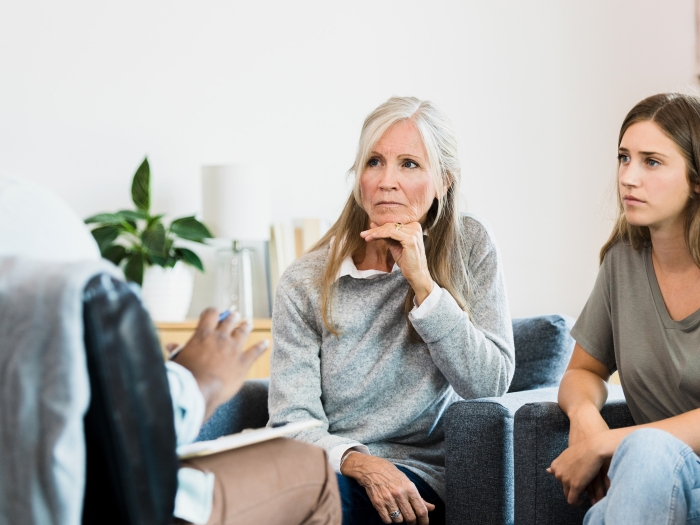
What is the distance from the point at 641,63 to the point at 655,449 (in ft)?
9.84

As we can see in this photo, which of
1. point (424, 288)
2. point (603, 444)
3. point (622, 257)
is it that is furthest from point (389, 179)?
point (603, 444)

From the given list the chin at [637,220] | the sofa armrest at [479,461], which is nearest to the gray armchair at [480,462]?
the sofa armrest at [479,461]

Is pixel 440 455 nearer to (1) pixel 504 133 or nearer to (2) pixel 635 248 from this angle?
(2) pixel 635 248

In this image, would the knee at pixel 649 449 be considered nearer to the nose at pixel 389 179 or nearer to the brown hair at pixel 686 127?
the brown hair at pixel 686 127

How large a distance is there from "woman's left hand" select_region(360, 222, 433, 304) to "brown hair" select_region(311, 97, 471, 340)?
93 millimetres

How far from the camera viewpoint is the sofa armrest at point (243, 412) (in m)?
1.99

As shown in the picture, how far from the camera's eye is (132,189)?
3398 millimetres

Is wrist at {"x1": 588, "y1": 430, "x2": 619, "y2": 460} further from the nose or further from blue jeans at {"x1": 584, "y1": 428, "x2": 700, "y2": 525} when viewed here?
the nose

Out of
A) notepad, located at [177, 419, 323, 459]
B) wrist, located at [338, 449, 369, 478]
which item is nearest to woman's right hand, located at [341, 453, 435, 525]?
wrist, located at [338, 449, 369, 478]

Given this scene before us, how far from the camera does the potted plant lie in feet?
10.8

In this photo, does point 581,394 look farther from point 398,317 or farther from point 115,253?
point 115,253

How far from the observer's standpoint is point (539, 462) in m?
1.61

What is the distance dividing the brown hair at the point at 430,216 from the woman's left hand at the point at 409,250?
0.31 feet

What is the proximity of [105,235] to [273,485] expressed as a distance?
96.7 inches
